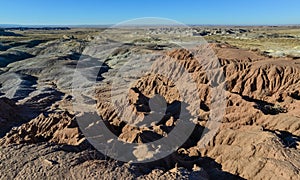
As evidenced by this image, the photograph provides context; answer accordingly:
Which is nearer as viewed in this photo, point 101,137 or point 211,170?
point 211,170

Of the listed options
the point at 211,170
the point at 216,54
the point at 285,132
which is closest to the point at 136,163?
the point at 211,170

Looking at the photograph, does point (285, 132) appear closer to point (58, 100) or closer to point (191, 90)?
point (191, 90)

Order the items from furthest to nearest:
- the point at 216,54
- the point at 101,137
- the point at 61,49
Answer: the point at 61,49, the point at 216,54, the point at 101,137

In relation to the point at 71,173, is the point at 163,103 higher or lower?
lower

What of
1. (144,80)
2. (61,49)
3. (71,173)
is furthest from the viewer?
(61,49)

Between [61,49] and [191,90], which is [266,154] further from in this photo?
[61,49]

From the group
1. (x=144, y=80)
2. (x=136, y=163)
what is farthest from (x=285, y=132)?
(x=144, y=80)
